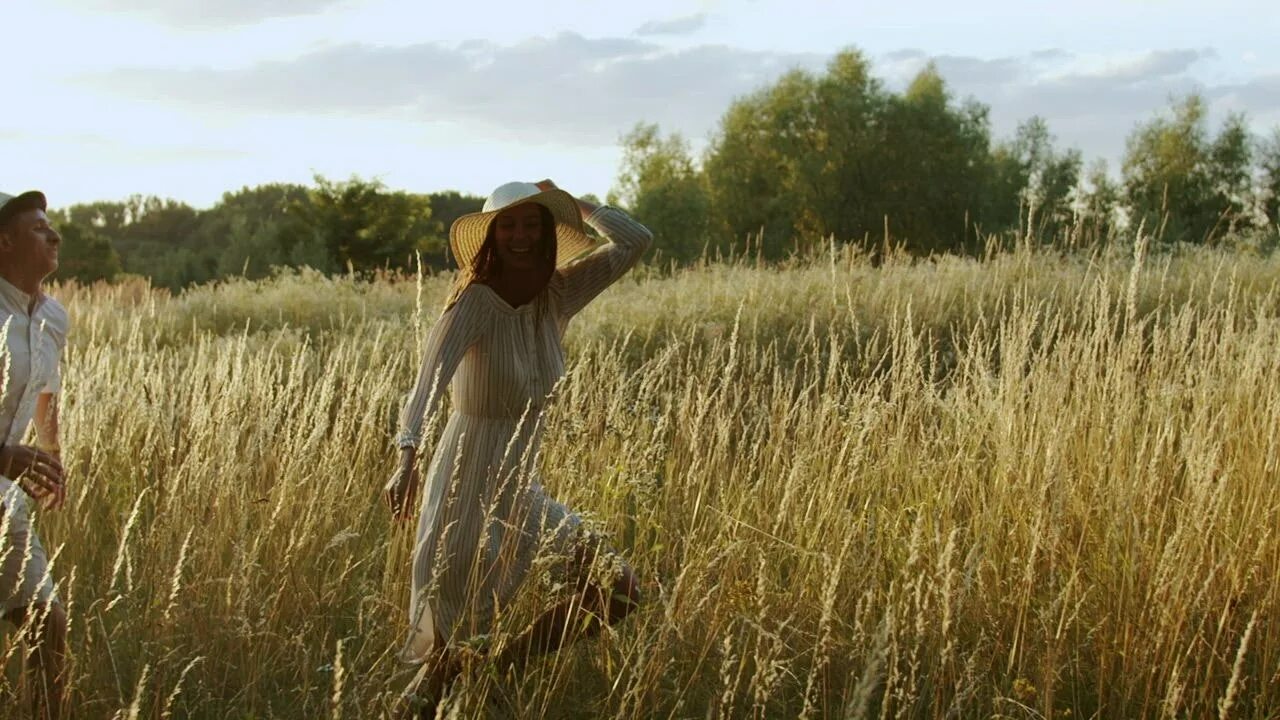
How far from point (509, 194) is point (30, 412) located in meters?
1.43

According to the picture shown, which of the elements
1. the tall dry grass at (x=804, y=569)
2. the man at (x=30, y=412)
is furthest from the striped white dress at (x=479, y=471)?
the man at (x=30, y=412)

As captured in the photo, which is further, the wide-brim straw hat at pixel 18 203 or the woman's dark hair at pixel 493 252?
the woman's dark hair at pixel 493 252

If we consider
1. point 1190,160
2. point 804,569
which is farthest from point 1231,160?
point 804,569

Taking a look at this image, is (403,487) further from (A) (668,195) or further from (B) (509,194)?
(A) (668,195)

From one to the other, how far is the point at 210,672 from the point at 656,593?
4.54ft

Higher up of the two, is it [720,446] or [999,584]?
[720,446]

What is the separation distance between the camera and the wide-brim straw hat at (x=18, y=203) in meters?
3.03

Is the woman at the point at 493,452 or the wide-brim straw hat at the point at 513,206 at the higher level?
the wide-brim straw hat at the point at 513,206

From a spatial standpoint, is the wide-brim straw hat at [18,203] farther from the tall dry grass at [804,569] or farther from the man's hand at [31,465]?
the tall dry grass at [804,569]

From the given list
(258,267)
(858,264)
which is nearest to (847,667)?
(858,264)

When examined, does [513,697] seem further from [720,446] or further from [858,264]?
[858,264]

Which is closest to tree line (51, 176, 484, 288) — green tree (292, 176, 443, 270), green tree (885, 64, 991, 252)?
green tree (292, 176, 443, 270)

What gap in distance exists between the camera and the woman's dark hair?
3.22 m

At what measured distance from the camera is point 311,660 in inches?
136
